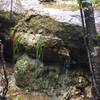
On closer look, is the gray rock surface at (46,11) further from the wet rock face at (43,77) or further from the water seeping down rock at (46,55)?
the wet rock face at (43,77)

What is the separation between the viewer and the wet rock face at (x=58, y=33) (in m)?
5.51

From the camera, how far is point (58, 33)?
5.59 m

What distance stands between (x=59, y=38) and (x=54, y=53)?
27 centimetres

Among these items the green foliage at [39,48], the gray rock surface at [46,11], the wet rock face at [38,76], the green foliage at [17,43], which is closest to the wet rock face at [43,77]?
the wet rock face at [38,76]

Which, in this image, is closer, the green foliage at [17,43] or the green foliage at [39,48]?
the green foliage at [39,48]

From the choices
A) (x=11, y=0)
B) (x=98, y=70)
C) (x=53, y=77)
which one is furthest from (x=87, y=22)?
(x=11, y=0)

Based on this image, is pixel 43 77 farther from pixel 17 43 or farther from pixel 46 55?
pixel 17 43

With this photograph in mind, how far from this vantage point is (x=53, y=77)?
19.1ft

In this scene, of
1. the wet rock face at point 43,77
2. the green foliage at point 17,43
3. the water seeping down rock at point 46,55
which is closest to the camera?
the water seeping down rock at point 46,55

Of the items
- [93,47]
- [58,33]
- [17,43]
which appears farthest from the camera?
[17,43]

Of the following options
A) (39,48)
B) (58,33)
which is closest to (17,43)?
(39,48)

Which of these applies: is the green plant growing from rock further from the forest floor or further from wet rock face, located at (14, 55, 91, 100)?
the forest floor

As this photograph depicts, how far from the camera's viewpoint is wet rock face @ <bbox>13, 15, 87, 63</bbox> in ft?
18.1

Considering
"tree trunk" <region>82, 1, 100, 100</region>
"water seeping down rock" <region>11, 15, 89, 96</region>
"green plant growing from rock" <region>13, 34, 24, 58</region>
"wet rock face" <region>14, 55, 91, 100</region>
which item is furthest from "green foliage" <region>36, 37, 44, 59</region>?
"tree trunk" <region>82, 1, 100, 100</region>
